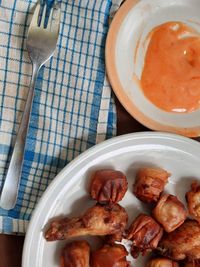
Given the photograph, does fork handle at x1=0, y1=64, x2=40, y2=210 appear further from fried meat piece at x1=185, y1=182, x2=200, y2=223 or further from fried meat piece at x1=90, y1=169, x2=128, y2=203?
fried meat piece at x1=185, y1=182, x2=200, y2=223

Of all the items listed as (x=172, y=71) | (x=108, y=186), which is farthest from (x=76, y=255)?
(x=172, y=71)

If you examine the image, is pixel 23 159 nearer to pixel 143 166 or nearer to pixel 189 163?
pixel 143 166

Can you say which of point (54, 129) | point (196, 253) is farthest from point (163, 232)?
point (54, 129)

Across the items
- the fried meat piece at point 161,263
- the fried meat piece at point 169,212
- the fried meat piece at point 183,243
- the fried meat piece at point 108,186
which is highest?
the fried meat piece at point 108,186

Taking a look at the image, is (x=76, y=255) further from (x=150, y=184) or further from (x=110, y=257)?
(x=150, y=184)

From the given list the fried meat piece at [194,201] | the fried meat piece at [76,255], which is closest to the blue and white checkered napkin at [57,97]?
the fried meat piece at [76,255]

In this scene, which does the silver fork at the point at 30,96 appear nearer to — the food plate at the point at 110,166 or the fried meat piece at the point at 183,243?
the food plate at the point at 110,166
